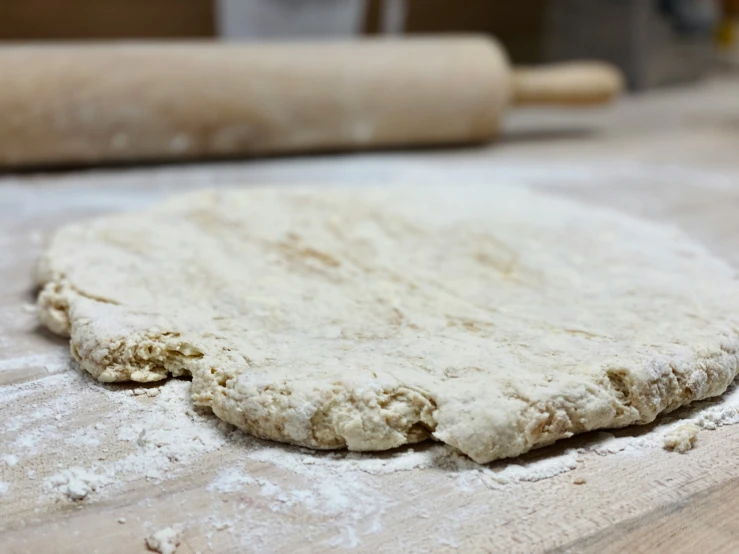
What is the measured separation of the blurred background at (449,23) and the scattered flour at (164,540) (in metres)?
2.46

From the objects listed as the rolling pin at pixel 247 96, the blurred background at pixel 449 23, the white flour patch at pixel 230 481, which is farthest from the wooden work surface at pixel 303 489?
the blurred background at pixel 449 23

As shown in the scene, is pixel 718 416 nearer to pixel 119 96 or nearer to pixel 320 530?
pixel 320 530

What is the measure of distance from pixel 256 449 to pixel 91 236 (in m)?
0.72

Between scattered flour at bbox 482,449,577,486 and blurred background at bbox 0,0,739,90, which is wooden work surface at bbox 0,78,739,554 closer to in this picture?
scattered flour at bbox 482,449,577,486

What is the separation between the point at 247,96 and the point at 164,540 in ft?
6.08

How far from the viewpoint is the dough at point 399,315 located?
39.0 inches

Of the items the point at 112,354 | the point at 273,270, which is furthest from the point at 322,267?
the point at 112,354

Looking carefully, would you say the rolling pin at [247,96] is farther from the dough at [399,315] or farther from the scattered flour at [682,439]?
the scattered flour at [682,439]

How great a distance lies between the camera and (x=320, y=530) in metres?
0.87

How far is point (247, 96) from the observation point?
8.02 feet

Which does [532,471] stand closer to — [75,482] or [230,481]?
[230,481]

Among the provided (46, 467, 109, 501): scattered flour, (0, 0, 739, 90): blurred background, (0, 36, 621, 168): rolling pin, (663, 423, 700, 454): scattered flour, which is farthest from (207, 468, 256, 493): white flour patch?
(0, 0, 739, 90): blurred background

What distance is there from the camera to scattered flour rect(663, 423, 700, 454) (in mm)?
1005

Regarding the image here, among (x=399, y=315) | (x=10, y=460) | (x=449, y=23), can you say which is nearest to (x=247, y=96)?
(x=399, y=315)
